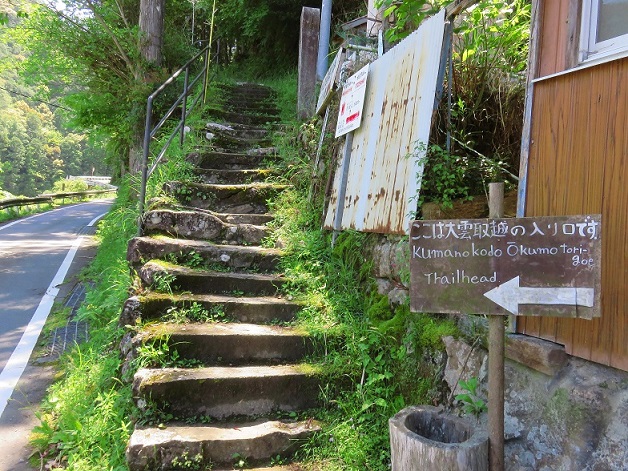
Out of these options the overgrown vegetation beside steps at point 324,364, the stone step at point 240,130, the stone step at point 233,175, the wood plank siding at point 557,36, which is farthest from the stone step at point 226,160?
the wood plank siding at point 557,36

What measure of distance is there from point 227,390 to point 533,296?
230 cm

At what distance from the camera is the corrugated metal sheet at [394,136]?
3.42 meters

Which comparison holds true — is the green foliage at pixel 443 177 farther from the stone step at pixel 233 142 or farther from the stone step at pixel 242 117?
the stone step at pixel 242 117

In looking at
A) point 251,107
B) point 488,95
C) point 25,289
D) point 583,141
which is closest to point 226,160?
point 251,107

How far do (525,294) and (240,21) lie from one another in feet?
46.8

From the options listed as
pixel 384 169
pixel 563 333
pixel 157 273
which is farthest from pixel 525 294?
pixel 157 273

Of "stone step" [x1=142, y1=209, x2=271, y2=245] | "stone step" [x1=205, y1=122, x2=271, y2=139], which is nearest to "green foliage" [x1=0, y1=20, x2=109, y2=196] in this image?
"stone step" [x1=205, y1=122, x2=271, y2=139]

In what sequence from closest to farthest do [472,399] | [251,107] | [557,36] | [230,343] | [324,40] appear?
[557,36]
[472,399]
[230,343]
[324,40]
[251,107]

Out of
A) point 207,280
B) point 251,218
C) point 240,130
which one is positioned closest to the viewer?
point 207,280

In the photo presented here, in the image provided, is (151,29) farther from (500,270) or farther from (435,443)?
(435,443)

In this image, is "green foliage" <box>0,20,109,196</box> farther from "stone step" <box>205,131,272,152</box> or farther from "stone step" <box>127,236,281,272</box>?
"stone step" <box>127,236,281,272</box>

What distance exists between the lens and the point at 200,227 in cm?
514

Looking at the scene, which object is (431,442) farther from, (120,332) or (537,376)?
(120,332)

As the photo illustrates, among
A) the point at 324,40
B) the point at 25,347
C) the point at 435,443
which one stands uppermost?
the point at 324,40
